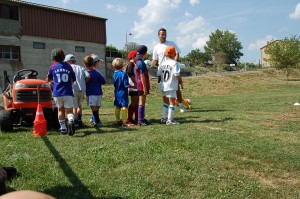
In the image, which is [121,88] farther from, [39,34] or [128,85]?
[39,34]

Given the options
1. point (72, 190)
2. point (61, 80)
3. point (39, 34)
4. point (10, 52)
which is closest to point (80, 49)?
point (39, 34)

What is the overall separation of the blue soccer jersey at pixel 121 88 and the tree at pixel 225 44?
10892 cm

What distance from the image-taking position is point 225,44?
4564 inches

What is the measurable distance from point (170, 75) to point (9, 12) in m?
28.8

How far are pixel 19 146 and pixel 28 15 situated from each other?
1203 inches

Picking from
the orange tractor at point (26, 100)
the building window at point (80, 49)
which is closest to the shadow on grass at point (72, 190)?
the orange tractor at point (26, 100)

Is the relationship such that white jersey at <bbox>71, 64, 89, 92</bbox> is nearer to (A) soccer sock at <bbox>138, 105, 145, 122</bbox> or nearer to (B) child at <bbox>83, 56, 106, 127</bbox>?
(B) child at <bbox>83, 56, 106, 127</bbox>

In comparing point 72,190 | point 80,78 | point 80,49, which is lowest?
point 72,190

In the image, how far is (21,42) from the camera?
32844 mm

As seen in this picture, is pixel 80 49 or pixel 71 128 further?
pixel 80 49

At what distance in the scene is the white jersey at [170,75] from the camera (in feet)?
26.7

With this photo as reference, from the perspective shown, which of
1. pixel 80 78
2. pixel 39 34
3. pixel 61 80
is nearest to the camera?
pixel 61 80

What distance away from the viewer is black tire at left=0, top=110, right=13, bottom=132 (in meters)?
7.40

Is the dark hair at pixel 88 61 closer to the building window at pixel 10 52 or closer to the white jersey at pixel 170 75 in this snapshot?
the white jersey at pixel 170 75
